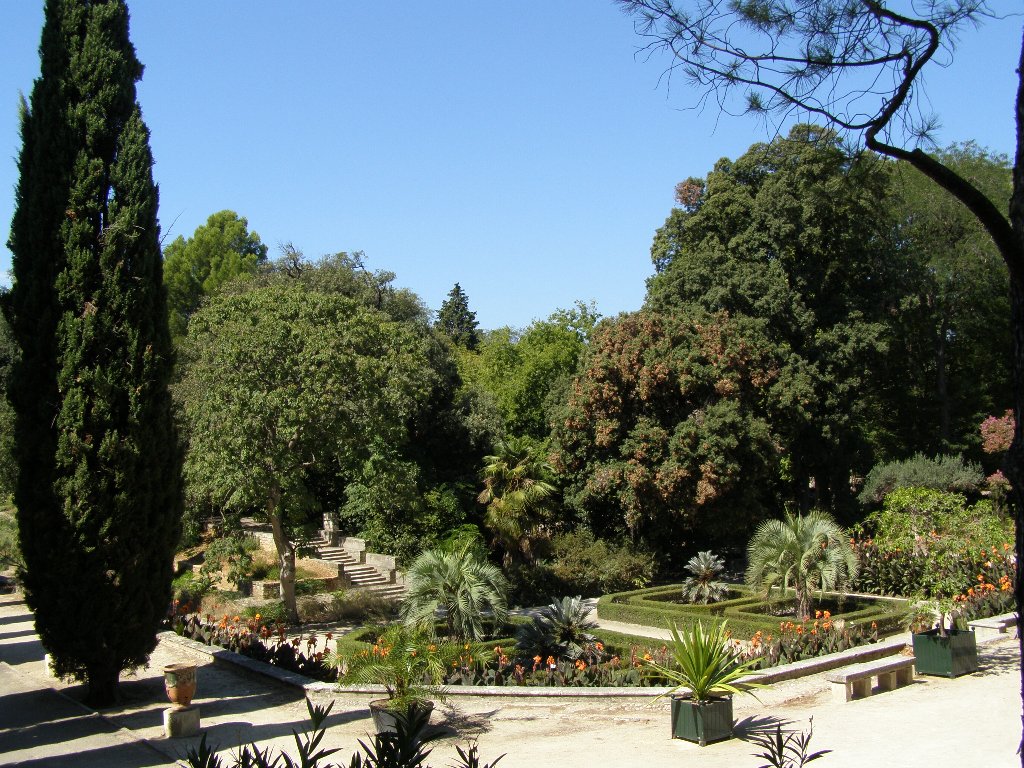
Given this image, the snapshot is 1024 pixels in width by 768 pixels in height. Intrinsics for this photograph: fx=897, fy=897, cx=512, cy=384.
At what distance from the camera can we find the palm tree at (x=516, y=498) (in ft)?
79.4

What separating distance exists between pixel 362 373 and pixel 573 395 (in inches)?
A: 362

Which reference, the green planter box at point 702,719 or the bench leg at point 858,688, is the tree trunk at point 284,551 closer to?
the green planter box at point 702,719

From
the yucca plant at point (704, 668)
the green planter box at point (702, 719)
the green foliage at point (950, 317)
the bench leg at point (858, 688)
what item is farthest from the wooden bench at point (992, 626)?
the green foliage at point (950, 317)

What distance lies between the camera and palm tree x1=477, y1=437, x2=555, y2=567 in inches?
953

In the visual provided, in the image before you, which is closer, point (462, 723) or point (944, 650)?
point (462, 723)

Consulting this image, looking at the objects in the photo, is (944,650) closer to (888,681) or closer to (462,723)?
(888,681)

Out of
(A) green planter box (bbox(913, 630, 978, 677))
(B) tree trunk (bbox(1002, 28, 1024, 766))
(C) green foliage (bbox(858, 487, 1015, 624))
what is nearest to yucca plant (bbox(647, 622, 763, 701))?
(A) green planter box (bbox(913, 630, 978, 677))

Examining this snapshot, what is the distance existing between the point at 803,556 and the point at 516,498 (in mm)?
9283

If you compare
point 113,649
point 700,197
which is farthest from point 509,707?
point 700,197

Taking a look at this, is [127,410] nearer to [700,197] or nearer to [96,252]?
[96,252]

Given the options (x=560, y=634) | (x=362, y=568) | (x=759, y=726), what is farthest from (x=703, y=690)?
(x=362, y=568)

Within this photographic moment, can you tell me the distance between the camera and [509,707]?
12086 mm

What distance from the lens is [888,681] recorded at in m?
13.0

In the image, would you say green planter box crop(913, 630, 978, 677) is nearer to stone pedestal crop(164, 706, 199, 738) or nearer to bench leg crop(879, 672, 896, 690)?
bench leg crop(879, 672, 896, 690)
